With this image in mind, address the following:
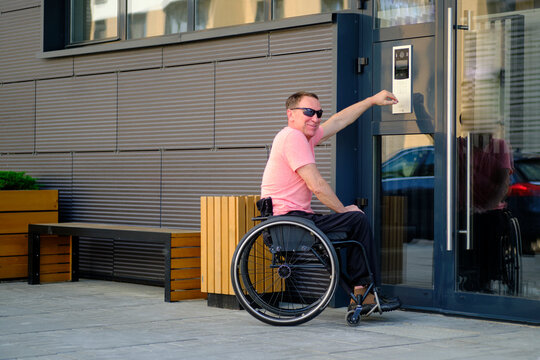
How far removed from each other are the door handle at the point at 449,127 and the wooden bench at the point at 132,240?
222cm

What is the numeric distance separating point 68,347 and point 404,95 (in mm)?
3316

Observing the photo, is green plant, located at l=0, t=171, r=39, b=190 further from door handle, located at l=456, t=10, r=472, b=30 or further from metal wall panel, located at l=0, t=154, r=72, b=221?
door handle, located at l=456, t=10, r=472, b=30

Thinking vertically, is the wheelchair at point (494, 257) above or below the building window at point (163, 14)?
below

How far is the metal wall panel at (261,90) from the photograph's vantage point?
7.30 m

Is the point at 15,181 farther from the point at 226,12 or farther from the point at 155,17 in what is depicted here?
the point at 226,12

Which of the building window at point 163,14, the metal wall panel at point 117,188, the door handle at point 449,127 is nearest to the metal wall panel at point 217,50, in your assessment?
the building window at point 163,14

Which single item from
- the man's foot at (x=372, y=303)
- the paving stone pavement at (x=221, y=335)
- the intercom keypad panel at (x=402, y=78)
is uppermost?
the intercom keypad panel at (x=402, y=78)

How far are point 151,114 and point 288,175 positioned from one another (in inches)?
112

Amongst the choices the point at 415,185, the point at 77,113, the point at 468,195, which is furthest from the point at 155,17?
the point at 468,195

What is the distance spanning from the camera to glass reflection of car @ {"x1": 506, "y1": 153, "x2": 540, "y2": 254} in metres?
6.12

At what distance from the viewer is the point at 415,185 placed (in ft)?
22.5

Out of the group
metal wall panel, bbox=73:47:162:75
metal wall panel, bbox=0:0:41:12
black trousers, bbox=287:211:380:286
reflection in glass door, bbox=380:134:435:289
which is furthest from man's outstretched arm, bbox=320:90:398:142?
metal wall panel, bbox=0:0:41:12

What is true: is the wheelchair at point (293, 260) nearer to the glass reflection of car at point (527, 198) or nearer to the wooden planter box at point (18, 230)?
the glass reflection of car at point (527, 198)

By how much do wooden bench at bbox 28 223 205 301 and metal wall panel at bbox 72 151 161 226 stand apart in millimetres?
359
